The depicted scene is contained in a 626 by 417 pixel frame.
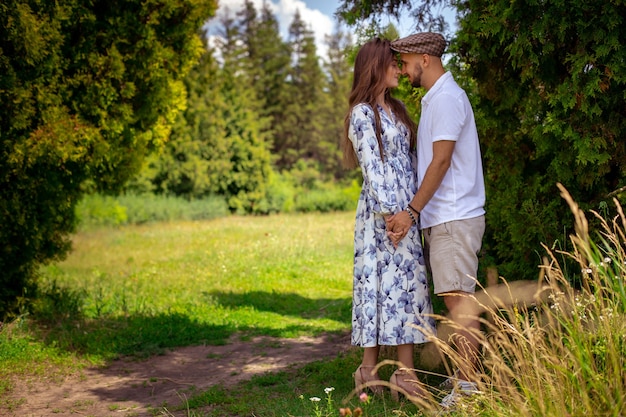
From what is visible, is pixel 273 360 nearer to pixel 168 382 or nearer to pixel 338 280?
pixel 168 382

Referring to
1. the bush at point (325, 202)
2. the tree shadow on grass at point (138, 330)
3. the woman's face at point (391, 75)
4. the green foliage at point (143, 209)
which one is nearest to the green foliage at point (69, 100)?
the tree shadow on grass at point (138, 330)

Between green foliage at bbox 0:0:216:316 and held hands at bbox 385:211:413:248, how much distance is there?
373 cm

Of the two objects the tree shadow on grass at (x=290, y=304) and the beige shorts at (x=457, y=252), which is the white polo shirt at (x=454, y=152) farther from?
the tree shadow on grass at (x=290, y=304)

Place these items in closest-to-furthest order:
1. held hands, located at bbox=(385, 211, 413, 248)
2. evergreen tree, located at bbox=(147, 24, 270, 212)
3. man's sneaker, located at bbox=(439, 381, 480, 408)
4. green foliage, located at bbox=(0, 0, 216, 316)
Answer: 1. man's sneaker, located at bbox=(439, 381, 480, 408)
2. held hands, located at bbox=(385, 211, 413, 248)
3. green foliage, located at bbox=(0, 0, 216, 316)
4. evergreen tree, located at bbox=(147, 24, 270, 212)

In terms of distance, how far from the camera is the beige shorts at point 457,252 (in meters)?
4.02

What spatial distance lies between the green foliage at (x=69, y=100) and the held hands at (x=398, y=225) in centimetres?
373

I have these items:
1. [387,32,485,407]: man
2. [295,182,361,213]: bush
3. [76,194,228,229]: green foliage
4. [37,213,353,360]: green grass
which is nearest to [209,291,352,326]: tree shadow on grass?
[37,213,353,360]: green grass

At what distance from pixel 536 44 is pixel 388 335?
7.17 ft

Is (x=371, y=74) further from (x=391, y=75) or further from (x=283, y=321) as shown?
(x=283, y=321)

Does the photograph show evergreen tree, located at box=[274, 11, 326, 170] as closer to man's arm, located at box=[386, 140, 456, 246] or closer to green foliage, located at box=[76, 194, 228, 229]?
green foliage, located at box=[76, 194, 228, 229]

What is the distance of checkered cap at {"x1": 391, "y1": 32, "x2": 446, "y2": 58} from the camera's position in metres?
4.16

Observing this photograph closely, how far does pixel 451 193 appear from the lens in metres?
4.04

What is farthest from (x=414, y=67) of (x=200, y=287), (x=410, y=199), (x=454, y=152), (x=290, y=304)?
(x=200, y=287)

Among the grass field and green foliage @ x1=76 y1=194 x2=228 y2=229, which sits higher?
green foliage @ x1=76 y1=194 x2=228 y2=229
